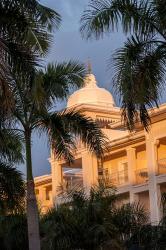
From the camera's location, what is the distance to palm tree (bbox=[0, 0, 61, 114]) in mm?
16781

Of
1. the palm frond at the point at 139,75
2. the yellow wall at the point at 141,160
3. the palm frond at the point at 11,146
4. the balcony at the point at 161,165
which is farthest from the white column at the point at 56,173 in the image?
the palm frond at the point at 139,75

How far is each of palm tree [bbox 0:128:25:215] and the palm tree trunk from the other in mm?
2316

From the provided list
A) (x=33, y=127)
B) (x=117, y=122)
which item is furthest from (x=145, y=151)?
(x=33, y=127)

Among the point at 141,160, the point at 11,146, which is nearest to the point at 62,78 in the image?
the point at 11,146

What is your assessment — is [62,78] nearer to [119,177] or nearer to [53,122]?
[53,122]

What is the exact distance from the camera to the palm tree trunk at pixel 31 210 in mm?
22891

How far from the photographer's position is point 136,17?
1809 cm

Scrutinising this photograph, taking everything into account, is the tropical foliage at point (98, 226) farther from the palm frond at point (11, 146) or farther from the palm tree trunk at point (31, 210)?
the palm tree trunk at point (31, 210)

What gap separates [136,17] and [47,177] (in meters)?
36.8

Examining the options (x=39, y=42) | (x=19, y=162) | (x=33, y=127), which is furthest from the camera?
(x=19, y=162)

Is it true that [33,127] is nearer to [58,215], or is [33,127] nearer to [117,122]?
[58,215]

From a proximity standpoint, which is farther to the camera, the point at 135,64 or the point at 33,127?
the point at 33,127

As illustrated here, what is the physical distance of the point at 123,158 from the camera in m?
45.7

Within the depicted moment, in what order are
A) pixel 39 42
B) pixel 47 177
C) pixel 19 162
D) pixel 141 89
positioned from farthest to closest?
1. pixel 47 177
2. pixel 19 162
3. pixel 141 89
4. pixel 39 42
